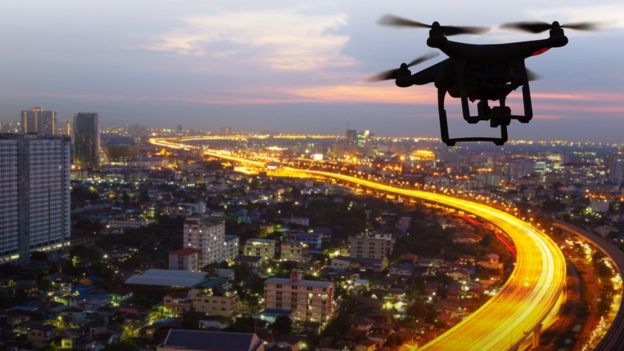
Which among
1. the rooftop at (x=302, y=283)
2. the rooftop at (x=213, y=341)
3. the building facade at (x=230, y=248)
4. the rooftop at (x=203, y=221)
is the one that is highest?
the rooftop at (x=213, y=341)

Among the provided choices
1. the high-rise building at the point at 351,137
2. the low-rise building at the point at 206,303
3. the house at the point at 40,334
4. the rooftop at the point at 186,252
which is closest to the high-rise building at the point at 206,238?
the rooftop at the point at 186,252

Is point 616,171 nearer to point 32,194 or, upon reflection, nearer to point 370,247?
point 370,247

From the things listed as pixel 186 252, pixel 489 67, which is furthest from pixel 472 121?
pixel 186 252

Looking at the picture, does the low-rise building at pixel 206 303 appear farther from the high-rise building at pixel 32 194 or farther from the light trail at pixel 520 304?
the high-rise building at pixel 32 194

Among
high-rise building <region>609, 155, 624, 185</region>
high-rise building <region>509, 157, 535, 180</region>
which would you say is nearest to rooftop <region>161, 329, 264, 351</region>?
high-rise building <region>509, 157, 535, 180</region>

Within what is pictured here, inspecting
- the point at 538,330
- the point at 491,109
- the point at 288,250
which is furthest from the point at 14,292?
the point at 491,109

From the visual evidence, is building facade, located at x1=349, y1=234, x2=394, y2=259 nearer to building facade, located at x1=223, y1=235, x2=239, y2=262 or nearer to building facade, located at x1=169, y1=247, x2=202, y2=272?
building facade, located at x1=223, y1=235, x2=239, y2=262

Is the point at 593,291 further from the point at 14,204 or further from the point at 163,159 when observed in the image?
the point at 163,159

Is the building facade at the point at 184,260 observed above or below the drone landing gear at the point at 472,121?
below
